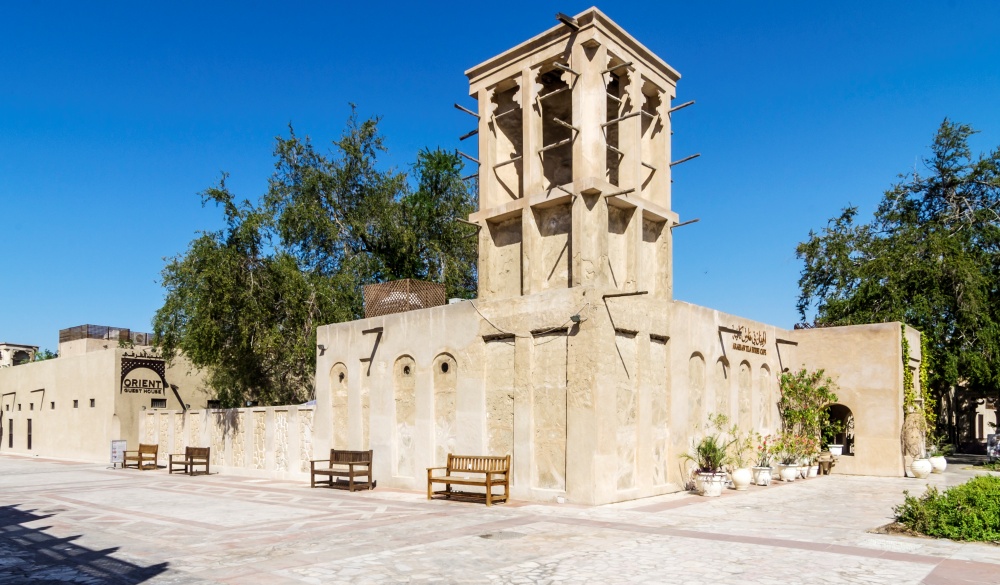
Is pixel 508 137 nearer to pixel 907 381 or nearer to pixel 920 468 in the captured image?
pixel 907 381

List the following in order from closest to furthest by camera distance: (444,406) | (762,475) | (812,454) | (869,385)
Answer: (444,406)
(762,475)
(812,454)
(869,385)

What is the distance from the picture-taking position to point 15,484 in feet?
63.2

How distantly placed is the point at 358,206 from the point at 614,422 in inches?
918

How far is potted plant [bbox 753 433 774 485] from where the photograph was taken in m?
17.9

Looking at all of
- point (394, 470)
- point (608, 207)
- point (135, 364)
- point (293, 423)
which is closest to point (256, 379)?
point (135, 364)

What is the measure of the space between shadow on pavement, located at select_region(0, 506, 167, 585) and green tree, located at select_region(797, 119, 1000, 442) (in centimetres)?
2349

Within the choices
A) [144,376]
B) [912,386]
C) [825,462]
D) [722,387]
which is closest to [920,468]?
[825,462]

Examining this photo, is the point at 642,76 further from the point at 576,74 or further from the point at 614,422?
the point at 614,422

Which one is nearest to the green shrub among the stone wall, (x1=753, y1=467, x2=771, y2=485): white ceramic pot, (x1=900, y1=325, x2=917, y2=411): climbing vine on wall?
(x1=753, y1=467, x2=771, y2=485): white ceramic pot

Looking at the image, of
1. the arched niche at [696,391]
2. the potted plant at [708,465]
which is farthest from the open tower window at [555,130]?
the potted plant at [708,465]

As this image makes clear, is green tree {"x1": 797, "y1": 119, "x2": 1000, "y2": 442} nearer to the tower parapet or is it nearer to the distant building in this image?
the tower parapet

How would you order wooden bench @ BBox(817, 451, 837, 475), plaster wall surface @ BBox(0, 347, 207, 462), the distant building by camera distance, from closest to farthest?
wooden bench @ BBox(817, 451, 837, 475) → plaster wall surface @ BBox(0, 347, 207, 462) → the distant building

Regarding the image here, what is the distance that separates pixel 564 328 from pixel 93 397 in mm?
24263

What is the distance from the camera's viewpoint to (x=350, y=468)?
16.6 metres
